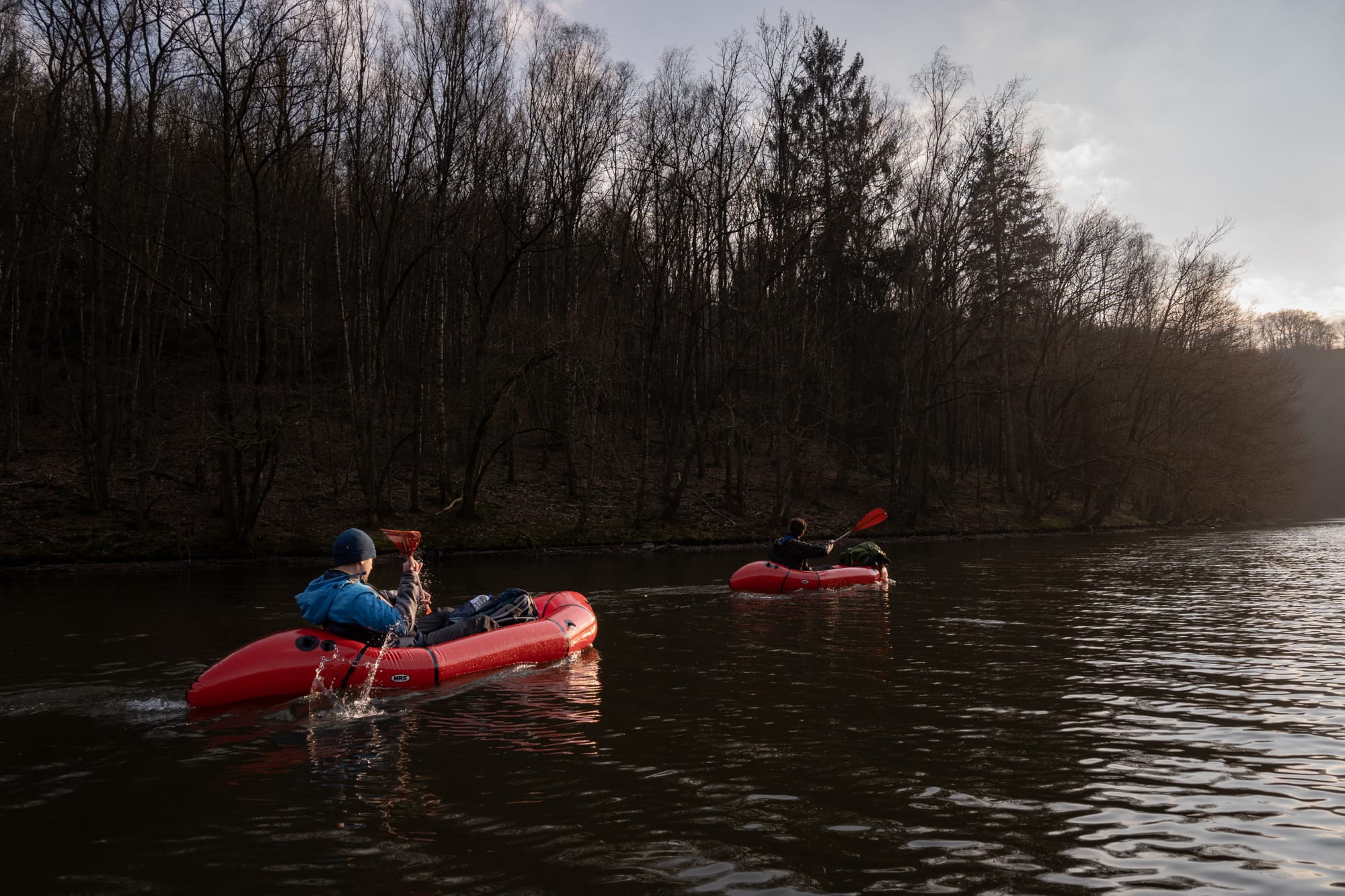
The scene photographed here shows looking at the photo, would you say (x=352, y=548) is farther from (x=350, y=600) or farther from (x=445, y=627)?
(x=445, y=627)

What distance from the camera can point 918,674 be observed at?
26.3ft

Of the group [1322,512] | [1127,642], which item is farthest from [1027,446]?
[1322,512]

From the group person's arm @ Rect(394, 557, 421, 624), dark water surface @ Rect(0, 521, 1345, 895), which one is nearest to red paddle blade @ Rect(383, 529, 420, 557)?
person's arm @ Rect(394, 557, 421, 624)

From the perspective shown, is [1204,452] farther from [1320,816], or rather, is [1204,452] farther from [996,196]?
[1320,816]

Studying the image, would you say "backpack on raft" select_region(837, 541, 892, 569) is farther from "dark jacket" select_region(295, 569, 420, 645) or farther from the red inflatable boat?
"dark jacket" select_region(295, 569, 420, 645)

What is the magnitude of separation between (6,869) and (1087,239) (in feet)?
111

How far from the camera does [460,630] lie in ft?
27.9

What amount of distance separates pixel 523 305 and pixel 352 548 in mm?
21854

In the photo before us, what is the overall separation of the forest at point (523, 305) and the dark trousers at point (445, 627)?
35.4 ft

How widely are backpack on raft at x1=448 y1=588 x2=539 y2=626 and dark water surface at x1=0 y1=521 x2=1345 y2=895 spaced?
2.13ft

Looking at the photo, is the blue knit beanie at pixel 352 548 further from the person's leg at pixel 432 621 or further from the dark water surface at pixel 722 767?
the person's leg at pixel 432 621

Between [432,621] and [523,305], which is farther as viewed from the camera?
[523,305]

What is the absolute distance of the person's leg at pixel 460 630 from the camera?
8289 millimetres

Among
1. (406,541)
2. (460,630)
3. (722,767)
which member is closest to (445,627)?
(460,630)
